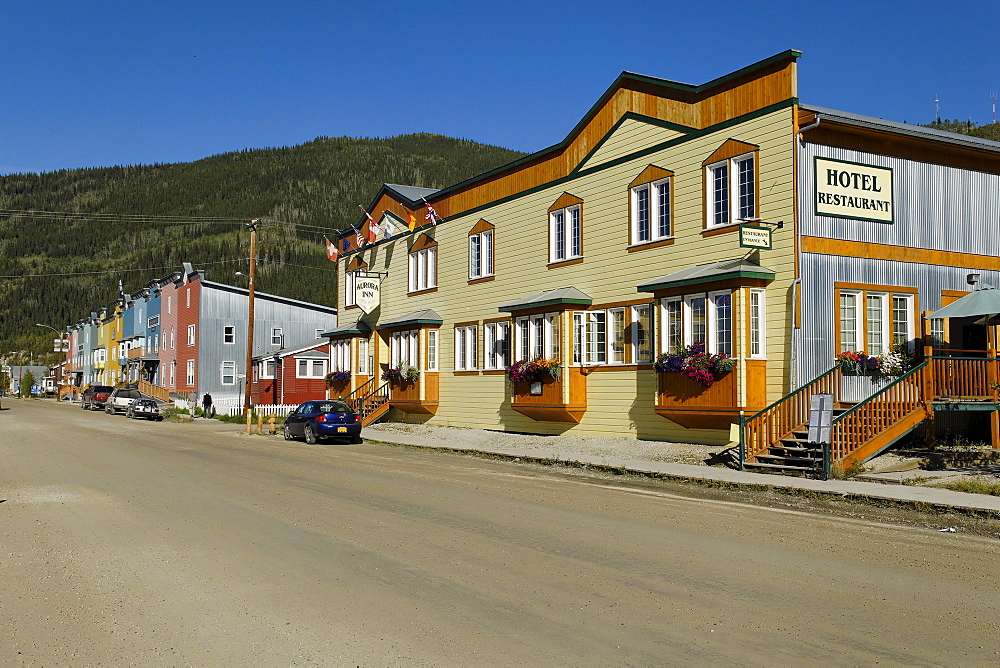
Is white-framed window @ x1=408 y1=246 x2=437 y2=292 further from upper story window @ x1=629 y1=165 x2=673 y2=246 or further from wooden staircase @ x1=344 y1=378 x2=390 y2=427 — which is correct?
upper story window @ x1=629 y1=165 x2=673 y2=246

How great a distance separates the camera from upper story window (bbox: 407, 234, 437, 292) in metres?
Result: 35.5

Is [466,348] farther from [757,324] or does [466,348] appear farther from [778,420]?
[778,420]

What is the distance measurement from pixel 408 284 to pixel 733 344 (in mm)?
19013

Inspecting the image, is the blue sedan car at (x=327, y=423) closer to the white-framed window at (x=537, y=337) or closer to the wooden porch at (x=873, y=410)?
the white-framed window at (x=537, y=337)

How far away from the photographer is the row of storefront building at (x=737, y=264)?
20.1m

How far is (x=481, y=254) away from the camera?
32.3 metres

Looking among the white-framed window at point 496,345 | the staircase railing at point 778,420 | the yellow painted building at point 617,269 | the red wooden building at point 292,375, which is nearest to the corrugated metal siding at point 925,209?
the yellow painted building at point 617,269

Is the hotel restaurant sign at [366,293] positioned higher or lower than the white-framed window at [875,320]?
higher

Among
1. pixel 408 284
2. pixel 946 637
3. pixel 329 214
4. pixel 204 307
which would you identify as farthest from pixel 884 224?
pixel 329 214

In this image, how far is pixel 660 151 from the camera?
24.0 metres

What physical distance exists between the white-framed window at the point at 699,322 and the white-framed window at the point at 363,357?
1961 cm

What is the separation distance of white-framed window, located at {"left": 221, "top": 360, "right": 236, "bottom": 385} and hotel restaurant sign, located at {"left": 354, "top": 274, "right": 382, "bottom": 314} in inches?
1103

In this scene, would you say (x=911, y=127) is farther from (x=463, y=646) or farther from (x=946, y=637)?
(x=463, y=646)

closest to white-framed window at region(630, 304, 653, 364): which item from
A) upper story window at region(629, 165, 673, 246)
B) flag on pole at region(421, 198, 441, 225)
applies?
upper story window at region(629, 165, 673, 246)
